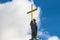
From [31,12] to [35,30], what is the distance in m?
1.39

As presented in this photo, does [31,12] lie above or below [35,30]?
above

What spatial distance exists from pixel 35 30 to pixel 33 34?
13.0 inches

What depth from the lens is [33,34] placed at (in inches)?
854

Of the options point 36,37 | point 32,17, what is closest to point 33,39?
point 36,37

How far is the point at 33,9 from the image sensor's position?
2200 centimetres

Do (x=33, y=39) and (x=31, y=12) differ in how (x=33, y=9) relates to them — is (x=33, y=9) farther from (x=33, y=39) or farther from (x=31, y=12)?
(x=33, y=39)

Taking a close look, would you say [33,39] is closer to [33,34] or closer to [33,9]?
[33,34]

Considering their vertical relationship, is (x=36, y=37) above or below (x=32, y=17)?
below

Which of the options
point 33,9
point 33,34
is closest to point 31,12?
point 33,9

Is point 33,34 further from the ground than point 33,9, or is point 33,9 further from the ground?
point 33,9

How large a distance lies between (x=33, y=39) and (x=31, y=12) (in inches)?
81.0

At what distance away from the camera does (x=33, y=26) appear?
21484 mm

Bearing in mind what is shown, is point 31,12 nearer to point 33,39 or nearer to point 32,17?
point 32,17

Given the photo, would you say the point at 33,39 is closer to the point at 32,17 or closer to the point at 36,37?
the point at 36,37
